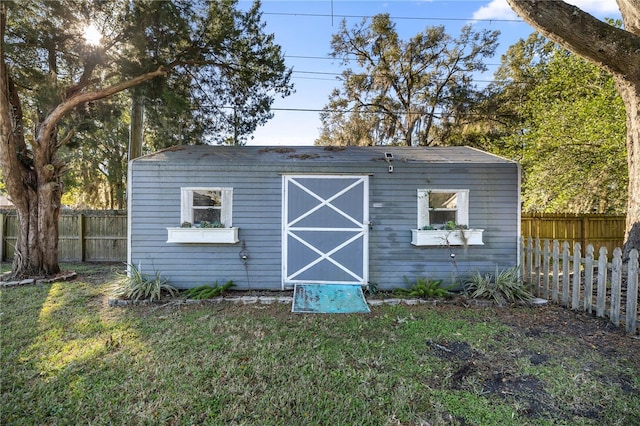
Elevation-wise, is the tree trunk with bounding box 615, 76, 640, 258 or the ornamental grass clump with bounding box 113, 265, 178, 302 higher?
the tree trunk with bounding box 615, 76, 640, 258

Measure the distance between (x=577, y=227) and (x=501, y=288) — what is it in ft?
19.0

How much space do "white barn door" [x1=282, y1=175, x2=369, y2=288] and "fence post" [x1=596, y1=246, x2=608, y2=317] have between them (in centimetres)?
325

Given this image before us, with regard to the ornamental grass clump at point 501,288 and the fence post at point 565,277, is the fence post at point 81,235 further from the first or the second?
the fence post at point 565,277

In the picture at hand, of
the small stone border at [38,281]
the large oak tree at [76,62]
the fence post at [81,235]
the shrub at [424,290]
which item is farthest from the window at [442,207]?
the fence post at [81,235]

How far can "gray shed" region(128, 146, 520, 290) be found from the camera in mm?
5199

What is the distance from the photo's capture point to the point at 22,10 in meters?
5.34

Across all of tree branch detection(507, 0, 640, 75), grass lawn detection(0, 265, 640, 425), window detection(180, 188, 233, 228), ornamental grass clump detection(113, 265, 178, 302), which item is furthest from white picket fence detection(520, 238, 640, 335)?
ornamental grass clump detection(113, 265, 178, 302)

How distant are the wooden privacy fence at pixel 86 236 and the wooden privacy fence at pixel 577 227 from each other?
12.1 metres

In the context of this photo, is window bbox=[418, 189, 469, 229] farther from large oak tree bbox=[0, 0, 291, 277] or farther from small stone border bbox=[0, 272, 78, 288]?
small stone border bbox=[0, 272, 78, 288]

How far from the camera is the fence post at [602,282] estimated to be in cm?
380

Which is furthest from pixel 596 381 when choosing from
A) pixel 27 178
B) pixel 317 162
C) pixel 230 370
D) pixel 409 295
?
pixel 27 178

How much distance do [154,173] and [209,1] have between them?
12.6ft

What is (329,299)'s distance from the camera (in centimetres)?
478

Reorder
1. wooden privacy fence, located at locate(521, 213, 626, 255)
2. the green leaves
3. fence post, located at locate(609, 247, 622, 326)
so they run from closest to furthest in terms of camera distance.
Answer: fence post, located at locate(609, 247, 622, 326) < wooden privacy fence, located at locate(521, 213, 626, 255) < the green leaves
